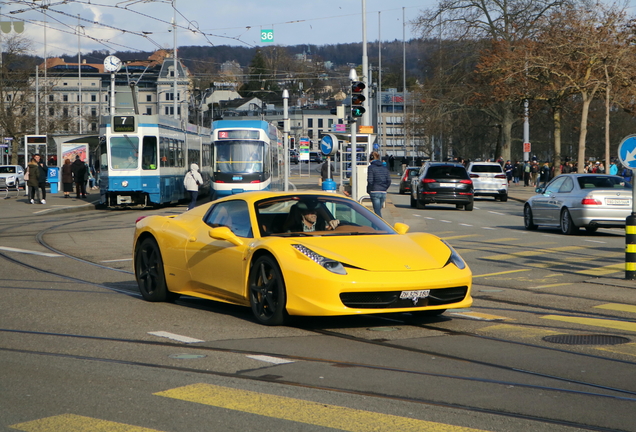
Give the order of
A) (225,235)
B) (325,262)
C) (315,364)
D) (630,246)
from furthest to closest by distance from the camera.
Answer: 1. (630,246)
2. (225,235)
3. (325,262)
4. (315,364)

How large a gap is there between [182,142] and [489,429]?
109 feet

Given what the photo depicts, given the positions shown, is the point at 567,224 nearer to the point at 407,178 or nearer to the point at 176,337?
the point at 176,337

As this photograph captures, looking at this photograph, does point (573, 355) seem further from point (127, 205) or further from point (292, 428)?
point (127, 205)

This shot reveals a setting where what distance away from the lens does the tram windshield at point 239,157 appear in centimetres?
3338

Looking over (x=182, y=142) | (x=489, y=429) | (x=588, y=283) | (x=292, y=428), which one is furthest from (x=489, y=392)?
(x=182, y=142)

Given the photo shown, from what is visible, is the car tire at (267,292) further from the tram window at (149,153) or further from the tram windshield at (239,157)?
the tram windshield at (239,157)

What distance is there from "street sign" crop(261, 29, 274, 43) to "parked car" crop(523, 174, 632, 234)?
26.3 meters

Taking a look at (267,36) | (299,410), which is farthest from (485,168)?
(299,410)

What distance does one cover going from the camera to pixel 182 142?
120 ft

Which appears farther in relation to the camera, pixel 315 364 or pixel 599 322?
pixel 599 322

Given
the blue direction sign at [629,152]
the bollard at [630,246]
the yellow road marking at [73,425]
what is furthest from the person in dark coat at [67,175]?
the yellow road marking at [73,425]

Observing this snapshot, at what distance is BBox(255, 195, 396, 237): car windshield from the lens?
827 cm

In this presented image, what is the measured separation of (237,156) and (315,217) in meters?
25.2

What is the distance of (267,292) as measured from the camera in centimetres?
763
